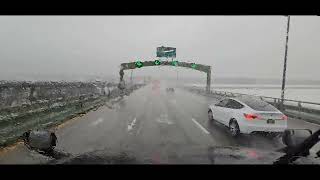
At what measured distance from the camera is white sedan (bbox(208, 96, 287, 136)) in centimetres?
1452

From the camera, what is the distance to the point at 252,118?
14680 mm

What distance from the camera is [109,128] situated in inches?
663

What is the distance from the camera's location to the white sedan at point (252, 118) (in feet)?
47.6

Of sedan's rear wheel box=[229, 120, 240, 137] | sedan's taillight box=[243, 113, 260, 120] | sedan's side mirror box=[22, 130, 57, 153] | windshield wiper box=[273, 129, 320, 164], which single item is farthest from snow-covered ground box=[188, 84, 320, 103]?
sedan's side mirror box=[22, 130, 57, 153]

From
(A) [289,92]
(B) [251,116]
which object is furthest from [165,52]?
(B) [251,116]

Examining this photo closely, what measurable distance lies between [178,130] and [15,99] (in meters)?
8.41

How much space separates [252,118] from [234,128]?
1121 millimetres

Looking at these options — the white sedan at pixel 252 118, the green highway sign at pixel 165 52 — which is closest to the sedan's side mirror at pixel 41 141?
the white sedan at pixel 252 118

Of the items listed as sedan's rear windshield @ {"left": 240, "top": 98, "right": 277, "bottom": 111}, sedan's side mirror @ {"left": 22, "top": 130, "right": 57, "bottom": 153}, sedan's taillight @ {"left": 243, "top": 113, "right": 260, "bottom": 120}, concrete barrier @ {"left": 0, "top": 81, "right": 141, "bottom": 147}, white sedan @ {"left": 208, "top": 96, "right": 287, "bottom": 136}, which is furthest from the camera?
sedan's rear windshield @ {"left": 240, "top": 98, "right": 277, "bottom": 111}

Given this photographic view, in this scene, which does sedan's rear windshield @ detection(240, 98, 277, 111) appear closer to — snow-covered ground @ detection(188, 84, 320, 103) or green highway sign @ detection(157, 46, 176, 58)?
snow-covered ground @ detection(188, 84, 320, 103)

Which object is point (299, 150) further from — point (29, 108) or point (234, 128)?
point (29, 108)

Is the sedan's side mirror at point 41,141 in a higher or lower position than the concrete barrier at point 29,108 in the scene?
higher

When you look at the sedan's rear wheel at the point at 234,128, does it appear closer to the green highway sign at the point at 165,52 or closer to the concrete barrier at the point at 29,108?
the concrete barrier at the point at 29,108
